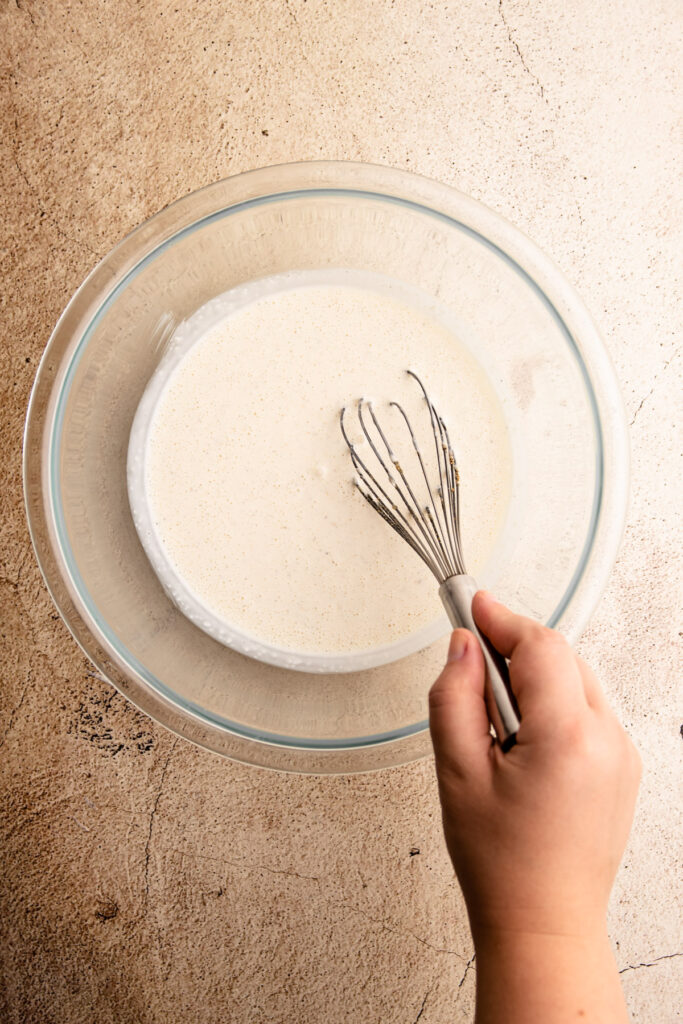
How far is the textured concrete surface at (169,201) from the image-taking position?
72 centimetres

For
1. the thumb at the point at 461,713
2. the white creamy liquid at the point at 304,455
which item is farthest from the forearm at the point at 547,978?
the white creamy liquid at the point at 304,455

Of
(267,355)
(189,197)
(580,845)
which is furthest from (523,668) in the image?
(189,197)

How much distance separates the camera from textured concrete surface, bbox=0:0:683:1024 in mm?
721

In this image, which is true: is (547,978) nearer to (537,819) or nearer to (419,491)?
(537,819)

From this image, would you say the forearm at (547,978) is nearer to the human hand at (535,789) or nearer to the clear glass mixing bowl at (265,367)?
the human hand at (535,789)

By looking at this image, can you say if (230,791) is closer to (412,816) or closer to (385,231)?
(412,816)

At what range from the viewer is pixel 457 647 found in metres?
0.48

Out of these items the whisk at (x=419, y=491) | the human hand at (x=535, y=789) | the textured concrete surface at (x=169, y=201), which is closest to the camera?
the human hand at (x=535, y=789)

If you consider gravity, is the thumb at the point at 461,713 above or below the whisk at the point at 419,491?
below

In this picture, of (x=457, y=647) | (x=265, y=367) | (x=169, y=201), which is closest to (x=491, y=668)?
(x=457, y=647)

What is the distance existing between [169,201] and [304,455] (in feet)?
1.04

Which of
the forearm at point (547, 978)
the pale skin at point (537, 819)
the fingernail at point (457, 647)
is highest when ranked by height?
the fingernail at point (457, 647)

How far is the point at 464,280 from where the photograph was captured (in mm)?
659

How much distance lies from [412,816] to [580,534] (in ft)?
1.13
